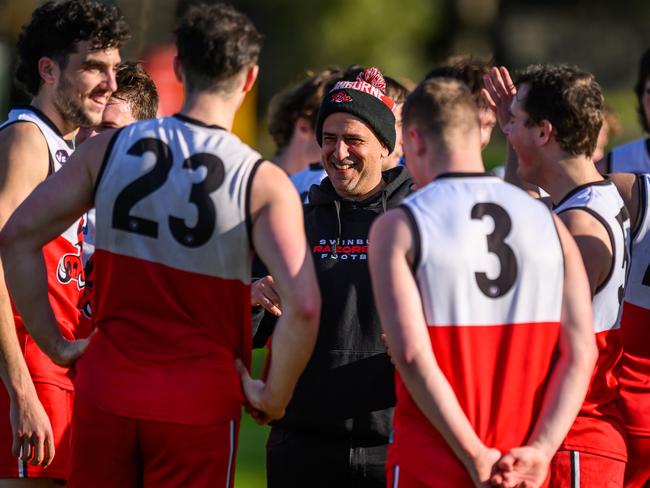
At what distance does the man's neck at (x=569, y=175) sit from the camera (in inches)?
179

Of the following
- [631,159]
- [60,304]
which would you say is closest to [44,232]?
[60,304]

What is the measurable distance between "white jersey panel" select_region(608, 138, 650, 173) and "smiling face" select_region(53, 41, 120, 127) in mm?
3349

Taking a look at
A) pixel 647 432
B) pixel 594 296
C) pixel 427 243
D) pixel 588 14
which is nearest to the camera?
pixel 427 243

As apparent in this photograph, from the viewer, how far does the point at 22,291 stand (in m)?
4.18

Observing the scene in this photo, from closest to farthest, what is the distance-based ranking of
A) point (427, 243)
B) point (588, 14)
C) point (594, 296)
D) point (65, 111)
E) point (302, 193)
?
point (427, 243)
point (594, 296)
point (65, 111)
point (302, 193)
point (588, 14)

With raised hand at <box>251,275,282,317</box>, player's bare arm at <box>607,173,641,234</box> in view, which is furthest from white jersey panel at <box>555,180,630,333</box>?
raised hand at <box>251,275,282,317</box>

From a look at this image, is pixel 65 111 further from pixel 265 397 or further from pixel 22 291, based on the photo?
pixel 265 397

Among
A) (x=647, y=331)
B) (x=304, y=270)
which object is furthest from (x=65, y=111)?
(x=647, y=331)

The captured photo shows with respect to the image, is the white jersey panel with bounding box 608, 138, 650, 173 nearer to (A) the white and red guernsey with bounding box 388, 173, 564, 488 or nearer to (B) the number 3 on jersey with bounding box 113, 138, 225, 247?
(A) the white and red guernsey with bounding box 388, 173, 564, 488

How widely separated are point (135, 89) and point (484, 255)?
2.61 m

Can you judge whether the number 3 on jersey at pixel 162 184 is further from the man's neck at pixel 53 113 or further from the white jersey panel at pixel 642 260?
the white jersey panel at pixel 642 260

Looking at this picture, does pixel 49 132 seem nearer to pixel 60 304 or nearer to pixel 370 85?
pixel 60 304

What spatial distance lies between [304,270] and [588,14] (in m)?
36.9

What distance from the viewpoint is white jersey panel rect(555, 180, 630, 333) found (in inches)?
174
